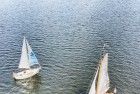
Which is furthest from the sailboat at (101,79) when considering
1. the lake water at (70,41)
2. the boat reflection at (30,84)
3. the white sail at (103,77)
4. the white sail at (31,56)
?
the white sail at (31,56)

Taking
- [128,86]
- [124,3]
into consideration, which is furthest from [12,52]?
[124,3]

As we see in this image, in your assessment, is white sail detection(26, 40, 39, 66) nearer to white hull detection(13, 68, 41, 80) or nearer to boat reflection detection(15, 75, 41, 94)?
white hull detection(13, 68, 41, 80)

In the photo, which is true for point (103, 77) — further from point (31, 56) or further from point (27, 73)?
point (31, 56)

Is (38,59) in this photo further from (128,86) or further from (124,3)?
(124,3)

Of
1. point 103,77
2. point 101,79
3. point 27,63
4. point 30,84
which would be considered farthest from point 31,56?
point 103,77

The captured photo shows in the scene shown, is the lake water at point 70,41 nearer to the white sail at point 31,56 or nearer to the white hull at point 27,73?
the white hull at point 27,73

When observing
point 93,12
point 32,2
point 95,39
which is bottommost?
point 95,39
